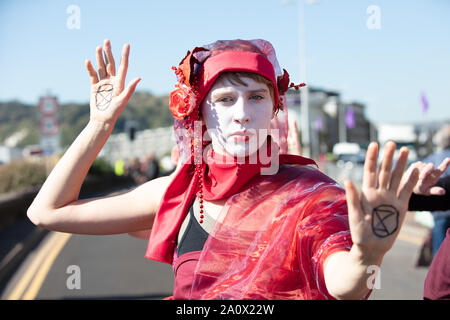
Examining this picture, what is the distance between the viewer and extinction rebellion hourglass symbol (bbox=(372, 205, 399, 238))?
1.36m

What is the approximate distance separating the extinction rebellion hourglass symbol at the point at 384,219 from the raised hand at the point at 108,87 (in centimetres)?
107

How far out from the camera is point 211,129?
1949 millimetres

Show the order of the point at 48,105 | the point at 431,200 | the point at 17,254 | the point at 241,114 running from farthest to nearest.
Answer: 1. the point at 48,105
2. the point at 17,254
3. the point at 431,200
4. the point at 241,114

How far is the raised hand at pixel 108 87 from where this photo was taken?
6.56 feet

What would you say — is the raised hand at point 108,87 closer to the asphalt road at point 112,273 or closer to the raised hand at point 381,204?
the raised hand at point 381,204

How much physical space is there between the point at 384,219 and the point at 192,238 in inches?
30.7

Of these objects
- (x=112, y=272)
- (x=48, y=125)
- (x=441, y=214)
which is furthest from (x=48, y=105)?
(x=441, y=214)

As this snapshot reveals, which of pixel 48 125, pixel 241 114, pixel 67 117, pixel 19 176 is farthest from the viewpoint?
pixel 67 117

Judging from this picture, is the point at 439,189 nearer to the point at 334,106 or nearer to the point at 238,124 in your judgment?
the point at 238,124

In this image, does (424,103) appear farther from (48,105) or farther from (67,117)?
(67,117)

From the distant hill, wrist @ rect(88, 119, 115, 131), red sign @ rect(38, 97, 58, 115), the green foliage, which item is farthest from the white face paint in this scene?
the distant hill

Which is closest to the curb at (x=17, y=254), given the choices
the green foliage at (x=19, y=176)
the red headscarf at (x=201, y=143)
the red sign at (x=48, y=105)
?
the red sign at (x=48, y=105)

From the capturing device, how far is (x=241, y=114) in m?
1.83

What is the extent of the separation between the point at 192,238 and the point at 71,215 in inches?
20.2
